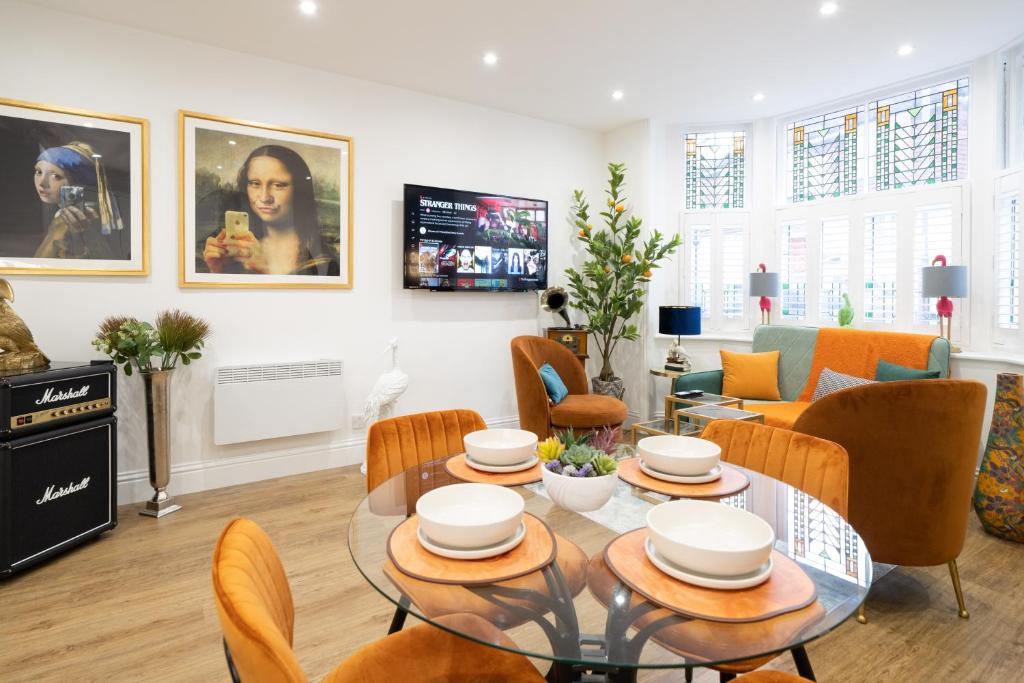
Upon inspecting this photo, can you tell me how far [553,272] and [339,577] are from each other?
3.44 meters

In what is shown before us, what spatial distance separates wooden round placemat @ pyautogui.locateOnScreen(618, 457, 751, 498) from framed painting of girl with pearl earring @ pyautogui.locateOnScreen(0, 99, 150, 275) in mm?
3317

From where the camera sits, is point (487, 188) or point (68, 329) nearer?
point (68, 329)

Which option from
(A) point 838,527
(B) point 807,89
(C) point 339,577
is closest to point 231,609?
(A) point 838,527

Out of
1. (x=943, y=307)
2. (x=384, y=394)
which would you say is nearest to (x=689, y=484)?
(x=384, y=394)

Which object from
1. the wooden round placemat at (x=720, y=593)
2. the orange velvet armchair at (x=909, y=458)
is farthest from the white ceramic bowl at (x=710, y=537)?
the orange velvet armchair at (x=909, y=458)

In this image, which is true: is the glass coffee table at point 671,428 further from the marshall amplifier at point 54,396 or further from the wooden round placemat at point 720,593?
the marshall amplifier at point 54,396

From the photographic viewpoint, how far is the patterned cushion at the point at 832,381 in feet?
12.4

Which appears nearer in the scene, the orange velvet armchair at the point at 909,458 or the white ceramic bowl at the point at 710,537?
the white ceramic bowl at the point at 710,537

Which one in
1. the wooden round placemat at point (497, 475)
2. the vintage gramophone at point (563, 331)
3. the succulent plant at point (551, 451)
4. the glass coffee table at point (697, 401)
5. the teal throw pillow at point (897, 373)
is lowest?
the glass coffee table at point (697, 401)

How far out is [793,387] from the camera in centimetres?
442

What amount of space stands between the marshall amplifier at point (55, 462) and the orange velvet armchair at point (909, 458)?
11.1 feet

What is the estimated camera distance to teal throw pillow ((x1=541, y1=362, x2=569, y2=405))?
13.3 feet

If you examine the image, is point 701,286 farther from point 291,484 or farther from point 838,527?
point 838,527

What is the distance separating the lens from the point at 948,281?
12.0ft
